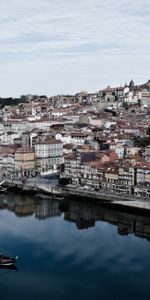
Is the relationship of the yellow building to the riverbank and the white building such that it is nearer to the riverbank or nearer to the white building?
the white building

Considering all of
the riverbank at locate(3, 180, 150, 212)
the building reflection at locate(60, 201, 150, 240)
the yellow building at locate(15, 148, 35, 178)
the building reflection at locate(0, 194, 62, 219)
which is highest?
the yellow building at locate(15, 148, 35, 178)

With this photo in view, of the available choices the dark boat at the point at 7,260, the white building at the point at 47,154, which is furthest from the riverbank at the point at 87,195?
the dark boat at the point at 7,260

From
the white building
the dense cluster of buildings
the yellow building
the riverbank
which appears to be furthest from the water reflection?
the white building

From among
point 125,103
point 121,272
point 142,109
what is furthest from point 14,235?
point 125,103

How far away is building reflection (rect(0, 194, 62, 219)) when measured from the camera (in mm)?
13648

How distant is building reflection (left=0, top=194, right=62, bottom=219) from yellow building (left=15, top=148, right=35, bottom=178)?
266 centimetres

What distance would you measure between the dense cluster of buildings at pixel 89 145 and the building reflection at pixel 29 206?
59.9 inches

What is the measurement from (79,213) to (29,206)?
1.69 m

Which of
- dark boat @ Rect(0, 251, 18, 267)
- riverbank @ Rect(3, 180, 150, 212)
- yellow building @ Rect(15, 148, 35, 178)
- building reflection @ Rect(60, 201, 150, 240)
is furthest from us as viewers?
yellow building @ Rect(15, 148, 35, 178)

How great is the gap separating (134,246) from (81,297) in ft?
8.49

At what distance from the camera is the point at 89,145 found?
778 inches

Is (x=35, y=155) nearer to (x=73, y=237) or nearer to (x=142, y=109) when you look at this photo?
(x=73, y=237)

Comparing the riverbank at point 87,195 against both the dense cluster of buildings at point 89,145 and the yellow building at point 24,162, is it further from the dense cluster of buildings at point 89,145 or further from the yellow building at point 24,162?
the yellow building at point 24,162

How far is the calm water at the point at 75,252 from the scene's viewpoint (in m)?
8.57
